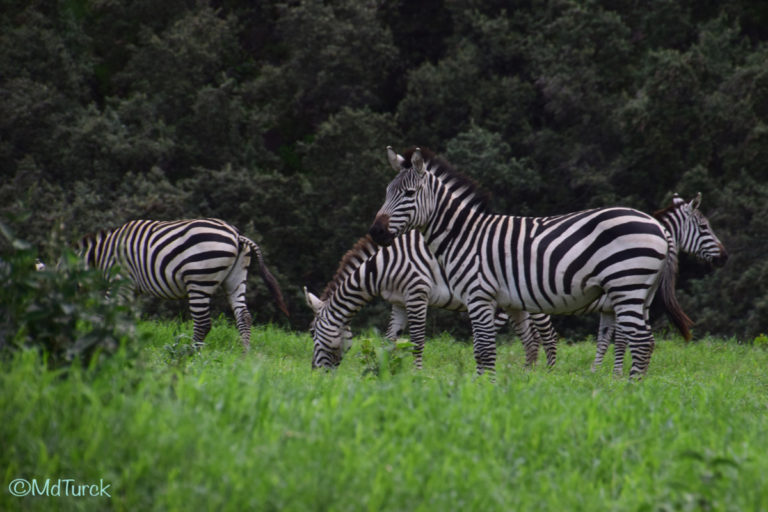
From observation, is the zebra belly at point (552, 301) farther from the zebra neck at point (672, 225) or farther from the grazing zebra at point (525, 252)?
the zebra neck at point (672, 225)

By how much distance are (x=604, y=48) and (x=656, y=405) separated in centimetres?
2147

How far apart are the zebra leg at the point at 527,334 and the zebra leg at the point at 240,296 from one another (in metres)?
3.61

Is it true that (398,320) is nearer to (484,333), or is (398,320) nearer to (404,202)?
(404,202)

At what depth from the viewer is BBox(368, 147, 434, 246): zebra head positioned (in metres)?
8.64

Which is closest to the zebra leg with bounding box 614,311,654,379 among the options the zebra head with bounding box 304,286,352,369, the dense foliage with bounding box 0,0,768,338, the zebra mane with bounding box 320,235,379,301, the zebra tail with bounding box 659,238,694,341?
the zebra tail with bounding box 659,238,694,341

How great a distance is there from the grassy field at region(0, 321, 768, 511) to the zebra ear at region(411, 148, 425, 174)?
3361mm

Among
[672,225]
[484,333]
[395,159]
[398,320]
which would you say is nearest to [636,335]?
[484,333]

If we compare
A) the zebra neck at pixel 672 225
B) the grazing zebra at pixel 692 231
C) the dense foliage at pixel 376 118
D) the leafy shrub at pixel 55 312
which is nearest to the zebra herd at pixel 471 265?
the zebra neck at pixel 672 225

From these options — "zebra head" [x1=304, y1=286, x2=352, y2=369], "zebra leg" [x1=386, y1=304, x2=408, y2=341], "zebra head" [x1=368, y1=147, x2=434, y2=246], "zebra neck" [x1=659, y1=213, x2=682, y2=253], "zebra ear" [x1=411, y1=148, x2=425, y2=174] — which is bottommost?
"zebra leg" [x1=386, y1=304, x2=408, y2=341]

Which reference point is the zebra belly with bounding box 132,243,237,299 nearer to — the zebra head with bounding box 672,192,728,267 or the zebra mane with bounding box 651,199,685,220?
the zebra mane with bounding box 651,199,685,220

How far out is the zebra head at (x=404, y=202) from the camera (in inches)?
340

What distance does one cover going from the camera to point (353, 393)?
5.36 metres

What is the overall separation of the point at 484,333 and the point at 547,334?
3152 millimetres

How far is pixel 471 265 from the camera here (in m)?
8.59
